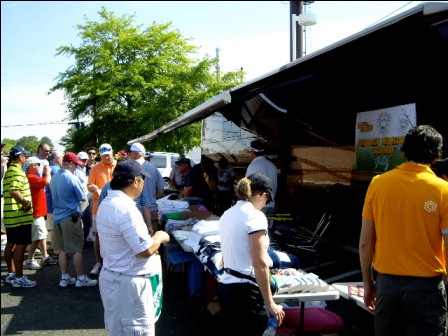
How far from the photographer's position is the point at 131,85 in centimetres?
2245

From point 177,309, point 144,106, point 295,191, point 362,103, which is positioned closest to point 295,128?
point 295,191

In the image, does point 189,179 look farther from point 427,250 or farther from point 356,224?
point 427,250

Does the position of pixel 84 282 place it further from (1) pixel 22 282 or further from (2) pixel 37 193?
(2) pixel 37 193

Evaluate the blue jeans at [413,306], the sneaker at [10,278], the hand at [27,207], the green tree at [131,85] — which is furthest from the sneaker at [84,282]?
the green tree at [131,85]

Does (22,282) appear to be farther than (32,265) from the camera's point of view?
No

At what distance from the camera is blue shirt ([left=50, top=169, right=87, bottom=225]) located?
605cm

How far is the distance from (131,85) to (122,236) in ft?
66.9

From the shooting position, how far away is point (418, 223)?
8.19ft

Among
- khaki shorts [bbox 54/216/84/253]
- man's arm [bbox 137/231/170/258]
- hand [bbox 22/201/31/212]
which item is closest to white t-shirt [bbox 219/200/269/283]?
man's arm [bbox 137/231/170/258]

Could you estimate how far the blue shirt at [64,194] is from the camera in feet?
19.8

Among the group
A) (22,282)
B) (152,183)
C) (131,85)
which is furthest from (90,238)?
(131,85)

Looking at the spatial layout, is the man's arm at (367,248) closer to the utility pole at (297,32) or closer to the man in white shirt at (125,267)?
the man in white shirt at (125,267)

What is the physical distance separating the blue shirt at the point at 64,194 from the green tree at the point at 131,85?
15325mm

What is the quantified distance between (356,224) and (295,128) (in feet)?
6.72
